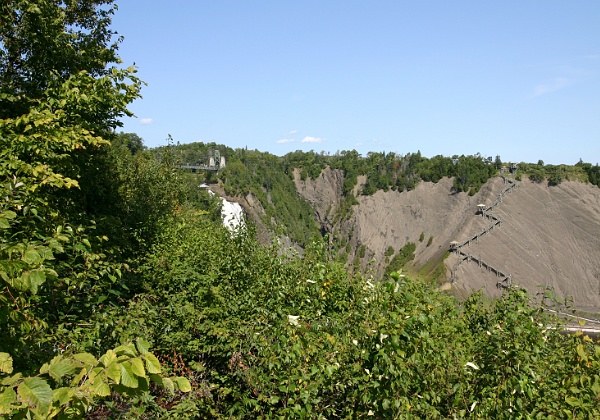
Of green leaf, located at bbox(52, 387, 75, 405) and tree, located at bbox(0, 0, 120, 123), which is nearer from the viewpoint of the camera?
green leaf, located at bbox(52, 387, 75, 405)

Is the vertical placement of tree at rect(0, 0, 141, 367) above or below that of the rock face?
above

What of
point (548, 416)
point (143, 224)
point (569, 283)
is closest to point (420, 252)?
point (569, 283)

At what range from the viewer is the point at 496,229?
80.2 m

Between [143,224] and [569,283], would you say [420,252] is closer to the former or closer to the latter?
[569,283]

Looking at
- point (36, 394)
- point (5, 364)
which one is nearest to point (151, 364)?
point (36, 394)

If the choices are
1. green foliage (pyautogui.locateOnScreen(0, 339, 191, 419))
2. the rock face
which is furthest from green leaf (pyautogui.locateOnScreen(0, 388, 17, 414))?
the rock face

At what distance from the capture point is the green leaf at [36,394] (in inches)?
82.0

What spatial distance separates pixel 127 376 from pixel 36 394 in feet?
1.27

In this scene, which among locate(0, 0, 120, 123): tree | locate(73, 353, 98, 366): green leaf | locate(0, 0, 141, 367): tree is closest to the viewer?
locate(73, 353, 98, 366): green leaf

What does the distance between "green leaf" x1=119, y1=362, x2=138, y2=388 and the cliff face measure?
229 feet

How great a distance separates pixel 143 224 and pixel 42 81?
4.81 metres

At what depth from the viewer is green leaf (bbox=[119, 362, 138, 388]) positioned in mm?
2131

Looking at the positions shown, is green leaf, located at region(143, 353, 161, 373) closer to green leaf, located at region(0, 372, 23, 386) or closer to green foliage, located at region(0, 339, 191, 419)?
green foliage, located at region(0, 339, 191, 419)

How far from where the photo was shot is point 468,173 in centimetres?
9519
